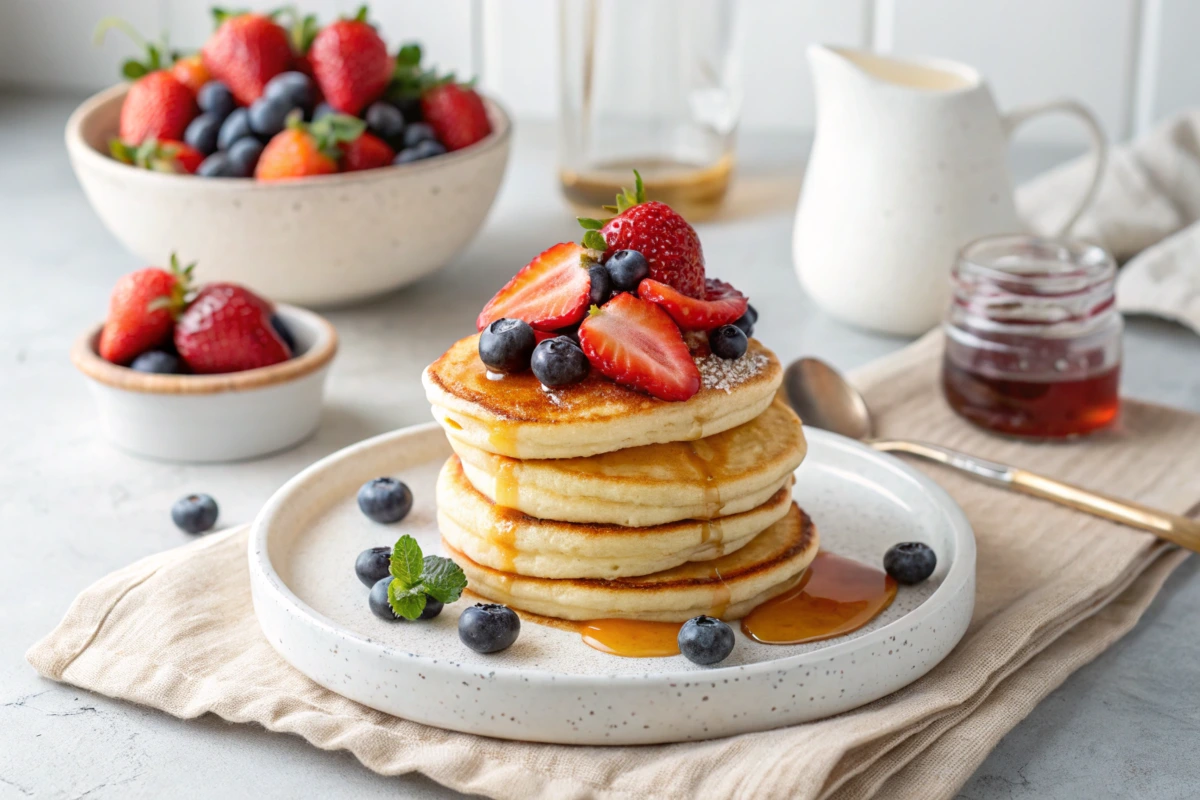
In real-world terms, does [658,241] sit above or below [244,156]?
above

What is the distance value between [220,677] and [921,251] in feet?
4.33

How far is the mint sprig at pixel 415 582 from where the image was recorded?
4.14 ft

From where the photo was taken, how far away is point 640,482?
4.12 feet

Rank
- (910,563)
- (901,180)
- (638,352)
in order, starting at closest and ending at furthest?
1. (638,352)
2. (910,563)
3. (901,180)

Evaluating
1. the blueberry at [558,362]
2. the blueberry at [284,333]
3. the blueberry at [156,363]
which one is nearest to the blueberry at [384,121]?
the blueberry at [284,333]

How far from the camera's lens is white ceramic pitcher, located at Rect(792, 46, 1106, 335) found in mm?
2082

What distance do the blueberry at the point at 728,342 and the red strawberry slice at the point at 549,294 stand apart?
0.46 ft

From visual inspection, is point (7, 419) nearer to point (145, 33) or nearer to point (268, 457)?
point (268, 457)

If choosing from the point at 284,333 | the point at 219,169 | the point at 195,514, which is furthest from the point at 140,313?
the point at 219,169

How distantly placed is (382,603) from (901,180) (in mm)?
Answer: 1187

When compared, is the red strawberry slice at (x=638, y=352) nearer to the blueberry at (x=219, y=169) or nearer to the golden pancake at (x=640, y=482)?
the golden pancake at (x=640, y=482)

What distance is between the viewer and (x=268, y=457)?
1.84 metres

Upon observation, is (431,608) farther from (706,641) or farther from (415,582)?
(706,641)

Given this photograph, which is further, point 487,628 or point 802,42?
point 802,42
